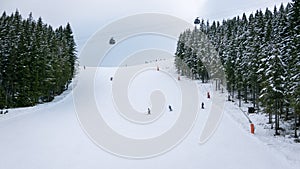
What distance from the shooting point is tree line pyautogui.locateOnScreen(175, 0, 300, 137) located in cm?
2138

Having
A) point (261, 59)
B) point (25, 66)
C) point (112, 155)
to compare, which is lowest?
point (112, 155)

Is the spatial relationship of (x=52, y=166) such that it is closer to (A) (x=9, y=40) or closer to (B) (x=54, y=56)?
(A) (x=9, y=40)

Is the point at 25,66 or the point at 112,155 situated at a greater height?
the point at 25,66

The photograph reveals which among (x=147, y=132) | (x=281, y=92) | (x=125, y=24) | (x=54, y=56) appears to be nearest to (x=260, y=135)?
(x=281, y=92)

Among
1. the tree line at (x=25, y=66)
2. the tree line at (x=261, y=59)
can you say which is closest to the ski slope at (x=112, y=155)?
the tree line at (x=261, y=59)

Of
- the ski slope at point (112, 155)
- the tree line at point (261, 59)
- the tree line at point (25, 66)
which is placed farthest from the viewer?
the tree line at point (25, 66)

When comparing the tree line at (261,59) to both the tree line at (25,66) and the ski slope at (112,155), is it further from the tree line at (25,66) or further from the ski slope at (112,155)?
the tree line at (25,66)

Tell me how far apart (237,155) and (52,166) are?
10115mm

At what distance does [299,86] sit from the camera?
19359 millimetres

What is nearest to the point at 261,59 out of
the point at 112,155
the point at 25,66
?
the point at 112,155

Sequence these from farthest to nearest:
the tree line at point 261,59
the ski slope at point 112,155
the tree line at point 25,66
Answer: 1. the tree line at point 25,66
2. the tree line at point 261,59
3. the ski slope at point 112,155

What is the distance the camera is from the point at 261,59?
27.7m

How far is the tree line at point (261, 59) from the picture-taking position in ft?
70.1

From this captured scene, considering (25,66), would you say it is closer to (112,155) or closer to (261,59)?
(112,155)
